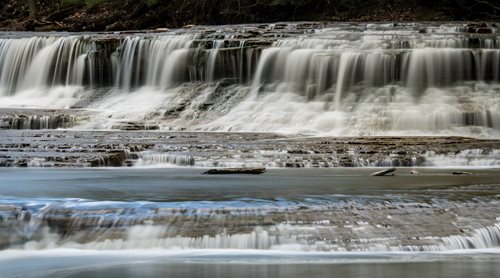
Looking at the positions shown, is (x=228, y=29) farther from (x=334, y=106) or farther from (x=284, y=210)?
(x=284, y=210)

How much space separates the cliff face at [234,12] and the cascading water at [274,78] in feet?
26.0

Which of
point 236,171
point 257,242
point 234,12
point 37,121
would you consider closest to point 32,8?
point 234,12

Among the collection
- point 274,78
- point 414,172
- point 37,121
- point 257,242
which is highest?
point 274,78

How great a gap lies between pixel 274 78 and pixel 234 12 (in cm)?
1350

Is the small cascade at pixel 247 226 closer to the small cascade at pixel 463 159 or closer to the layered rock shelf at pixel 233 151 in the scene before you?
the layered rock shelf at pixel 233 151

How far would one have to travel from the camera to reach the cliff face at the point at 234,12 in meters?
30.9

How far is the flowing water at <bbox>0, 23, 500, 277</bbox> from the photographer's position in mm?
6367

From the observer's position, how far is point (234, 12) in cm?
3388

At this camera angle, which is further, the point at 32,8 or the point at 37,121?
the point at 32,8

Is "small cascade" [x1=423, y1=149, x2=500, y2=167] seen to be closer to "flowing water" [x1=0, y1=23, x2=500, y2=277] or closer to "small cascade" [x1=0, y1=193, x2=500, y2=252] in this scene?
"flowing water" [x1=0, y1=23, x2=500, y2=277]

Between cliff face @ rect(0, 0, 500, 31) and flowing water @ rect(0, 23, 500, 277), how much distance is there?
26.6ft

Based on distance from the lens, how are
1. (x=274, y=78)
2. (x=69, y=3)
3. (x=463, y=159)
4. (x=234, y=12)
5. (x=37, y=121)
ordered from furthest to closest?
(x=69, y=3) → (x=234, y=12) → (x=274, y=78) → (x=37, y=121) → (x=463, y=159)

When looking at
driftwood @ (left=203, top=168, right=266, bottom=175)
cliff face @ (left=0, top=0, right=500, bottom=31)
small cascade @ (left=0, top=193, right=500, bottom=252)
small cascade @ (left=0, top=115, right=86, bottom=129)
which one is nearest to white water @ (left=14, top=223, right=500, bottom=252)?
small cascade @ (left=0, top=193, right=500, bottom=252)

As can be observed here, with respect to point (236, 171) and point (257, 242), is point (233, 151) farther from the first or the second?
point (257, 242)
